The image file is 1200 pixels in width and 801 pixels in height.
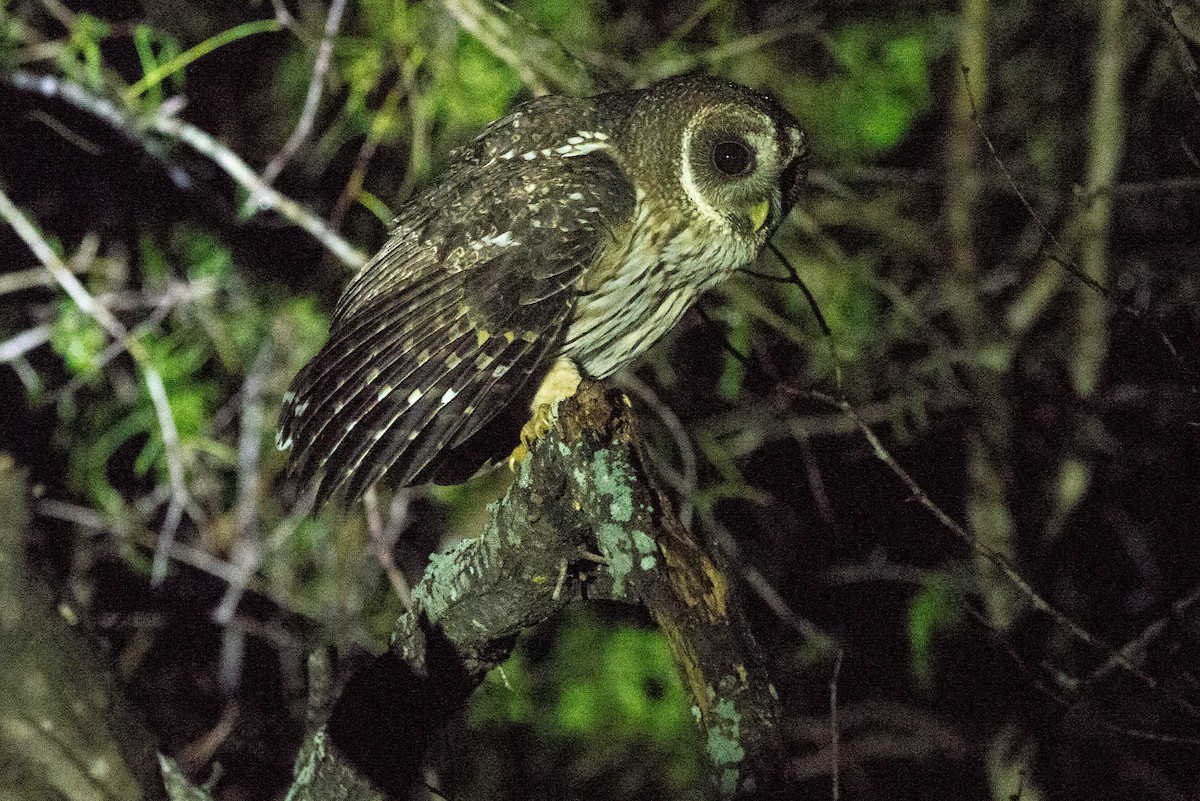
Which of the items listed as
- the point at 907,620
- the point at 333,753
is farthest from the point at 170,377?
the point at 907,620

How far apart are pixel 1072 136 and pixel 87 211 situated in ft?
12.7

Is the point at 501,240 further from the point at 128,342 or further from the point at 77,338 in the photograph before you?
the point at 77,338

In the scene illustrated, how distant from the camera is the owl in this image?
7.43 ft

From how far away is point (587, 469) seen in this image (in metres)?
1.79

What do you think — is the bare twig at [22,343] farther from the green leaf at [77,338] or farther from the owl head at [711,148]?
the owl head at [711,148]

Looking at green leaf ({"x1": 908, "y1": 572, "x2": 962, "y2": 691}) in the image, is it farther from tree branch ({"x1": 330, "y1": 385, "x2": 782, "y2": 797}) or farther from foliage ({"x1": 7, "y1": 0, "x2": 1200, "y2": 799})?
tree branch ({"x1": 330, "y1": 385, "x2": 782, "y2": 797})

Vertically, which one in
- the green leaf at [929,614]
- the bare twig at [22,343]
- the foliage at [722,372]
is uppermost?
the bare twig at [22,343]

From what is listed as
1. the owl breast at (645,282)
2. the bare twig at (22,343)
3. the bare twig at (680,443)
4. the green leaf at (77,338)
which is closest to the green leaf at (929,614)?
the bare twig at (680,443)

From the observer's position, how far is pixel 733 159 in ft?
8.54

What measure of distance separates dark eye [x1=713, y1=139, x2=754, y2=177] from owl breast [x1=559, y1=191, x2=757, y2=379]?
13 centimetres

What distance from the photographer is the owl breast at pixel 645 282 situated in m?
2.51

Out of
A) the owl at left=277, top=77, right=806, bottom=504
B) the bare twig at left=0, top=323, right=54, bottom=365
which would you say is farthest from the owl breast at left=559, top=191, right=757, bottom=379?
the bare twig at left=0, top=323, right=54, bottom=365

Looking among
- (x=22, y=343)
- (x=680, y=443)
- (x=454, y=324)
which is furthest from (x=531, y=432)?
(x=22, y=343)

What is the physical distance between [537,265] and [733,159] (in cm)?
58
